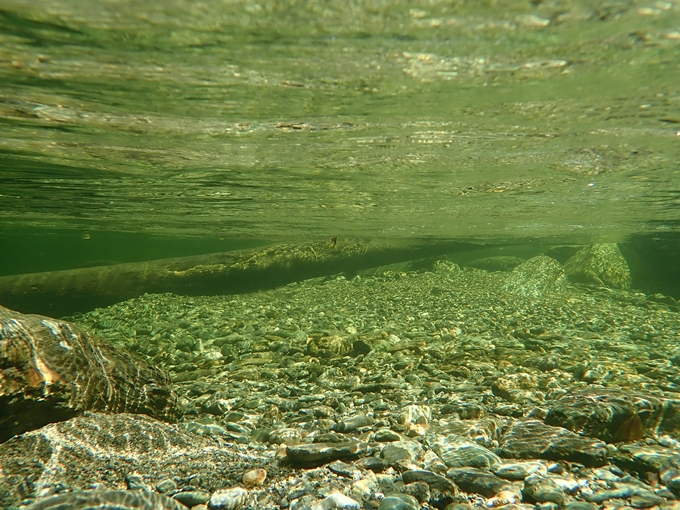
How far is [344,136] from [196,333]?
19.2 feet

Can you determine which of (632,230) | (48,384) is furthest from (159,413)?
(632,230)

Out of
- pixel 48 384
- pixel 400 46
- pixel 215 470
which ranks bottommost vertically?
pixel 215 470

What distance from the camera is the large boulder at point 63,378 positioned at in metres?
3.61

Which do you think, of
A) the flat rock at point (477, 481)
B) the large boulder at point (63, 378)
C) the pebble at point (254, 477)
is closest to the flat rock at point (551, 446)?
the flat rock at point (477, 481)

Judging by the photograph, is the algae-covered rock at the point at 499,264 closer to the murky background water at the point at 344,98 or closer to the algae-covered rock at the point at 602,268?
the algae-covered rock at the point at 602,268

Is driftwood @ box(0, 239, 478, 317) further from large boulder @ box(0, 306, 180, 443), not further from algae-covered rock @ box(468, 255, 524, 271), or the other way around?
large boulder @ box(0, 306, 180, 443)

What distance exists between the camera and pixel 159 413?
485 cm

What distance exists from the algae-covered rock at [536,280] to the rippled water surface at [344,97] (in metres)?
4.64

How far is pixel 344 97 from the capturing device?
5.93 metres

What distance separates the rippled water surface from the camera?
4.08 meters

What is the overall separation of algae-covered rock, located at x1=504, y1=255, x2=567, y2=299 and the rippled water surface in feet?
15.2

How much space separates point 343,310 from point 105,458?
30.7 ft

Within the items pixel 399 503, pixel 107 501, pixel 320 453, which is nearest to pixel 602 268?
pixel 320 453

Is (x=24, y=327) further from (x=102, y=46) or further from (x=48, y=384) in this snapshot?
(x=102, y=46)
